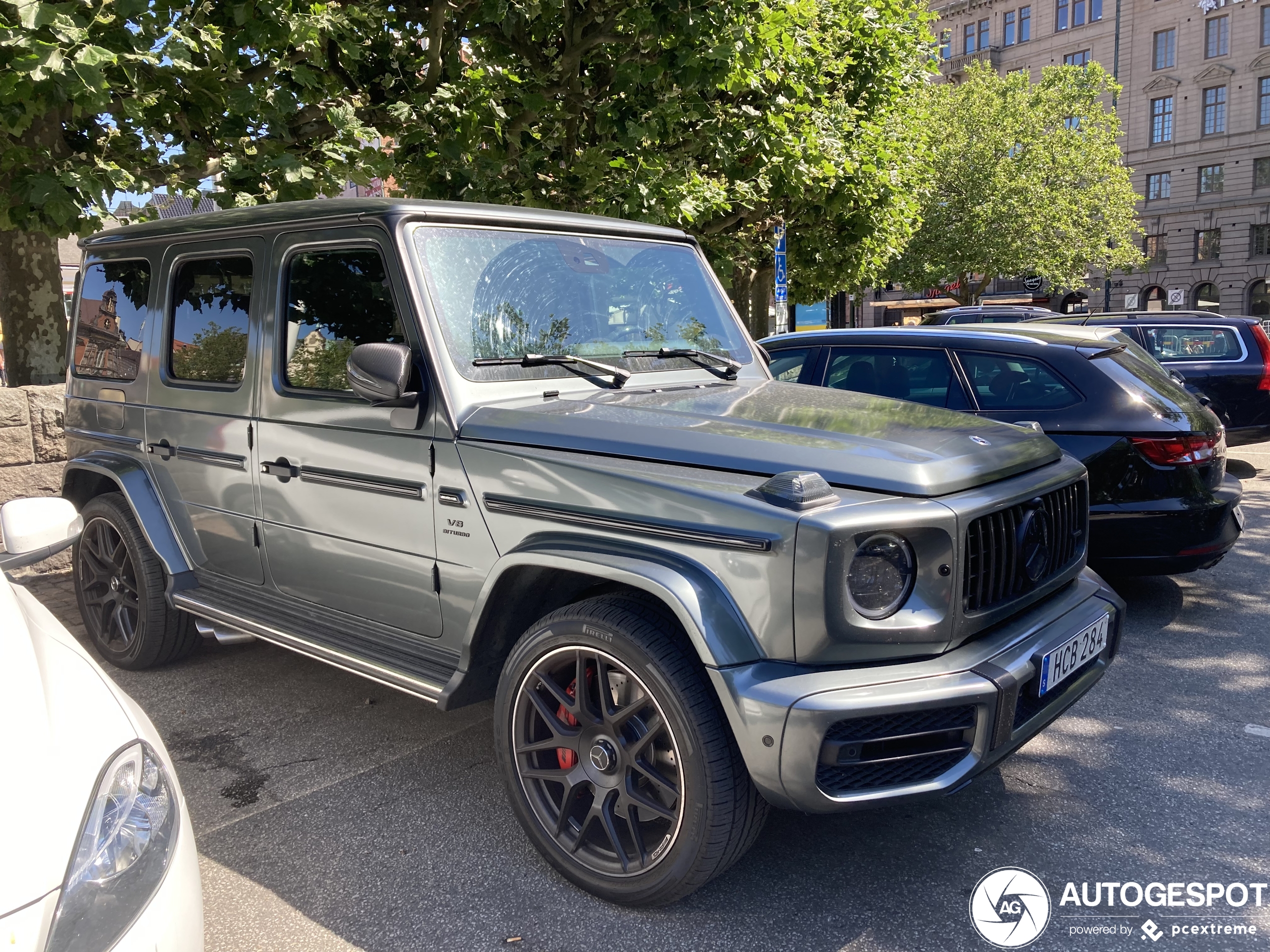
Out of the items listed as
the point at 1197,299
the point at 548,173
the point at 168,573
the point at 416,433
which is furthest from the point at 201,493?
the point at 1197,299

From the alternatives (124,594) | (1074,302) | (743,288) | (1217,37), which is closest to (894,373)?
(124,594)

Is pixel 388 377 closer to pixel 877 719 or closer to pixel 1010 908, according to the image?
pixel 877 719

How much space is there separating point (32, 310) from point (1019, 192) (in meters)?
36.7

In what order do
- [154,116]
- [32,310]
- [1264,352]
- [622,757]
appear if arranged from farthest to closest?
1. [1264,352]
2. [32,310]
3. [154,116]
4. [622,757]

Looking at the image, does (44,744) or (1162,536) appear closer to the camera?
(44,744)

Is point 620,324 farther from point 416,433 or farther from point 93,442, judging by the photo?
point 93,442

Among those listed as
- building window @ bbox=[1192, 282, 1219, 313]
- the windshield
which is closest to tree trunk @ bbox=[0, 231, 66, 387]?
the windshield

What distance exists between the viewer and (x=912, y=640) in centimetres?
261

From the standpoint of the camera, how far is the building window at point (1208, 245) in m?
49.4

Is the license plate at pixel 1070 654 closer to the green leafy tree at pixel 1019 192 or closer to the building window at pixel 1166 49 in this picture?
the green leafy tree at pixel 1019 192

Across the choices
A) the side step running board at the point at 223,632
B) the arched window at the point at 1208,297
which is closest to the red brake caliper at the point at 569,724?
the side step running board at the point at 223,632

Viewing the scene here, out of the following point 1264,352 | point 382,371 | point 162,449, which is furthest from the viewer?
point 1264,352

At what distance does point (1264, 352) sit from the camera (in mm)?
9766

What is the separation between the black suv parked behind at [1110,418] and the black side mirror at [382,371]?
2718 mm
